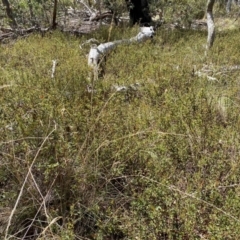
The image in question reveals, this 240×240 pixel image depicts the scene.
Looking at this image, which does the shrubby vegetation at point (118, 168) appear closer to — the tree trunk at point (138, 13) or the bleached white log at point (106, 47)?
the bleached white log at point (106, 47)

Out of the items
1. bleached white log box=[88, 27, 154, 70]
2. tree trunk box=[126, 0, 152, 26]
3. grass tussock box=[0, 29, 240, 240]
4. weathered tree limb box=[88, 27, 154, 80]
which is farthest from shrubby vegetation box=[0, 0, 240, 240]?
tree trunk box=[126, 0, 152, 26]

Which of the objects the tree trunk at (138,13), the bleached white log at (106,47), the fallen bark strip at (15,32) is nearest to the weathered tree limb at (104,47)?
the bleached white log at (106,47)

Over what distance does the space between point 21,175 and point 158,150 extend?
1080 millimetres

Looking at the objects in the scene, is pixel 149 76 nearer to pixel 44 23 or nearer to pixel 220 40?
pixel 220 40

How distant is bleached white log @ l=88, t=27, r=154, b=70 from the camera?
568 centimetres

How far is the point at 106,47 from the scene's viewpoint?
6492 millimetres

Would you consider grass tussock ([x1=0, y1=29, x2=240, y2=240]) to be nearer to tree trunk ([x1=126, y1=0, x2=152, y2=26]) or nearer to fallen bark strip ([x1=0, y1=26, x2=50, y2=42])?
fallen bark strip ([x1=0, y1=26, x2=50, y2=42])

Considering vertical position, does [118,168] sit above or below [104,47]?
above

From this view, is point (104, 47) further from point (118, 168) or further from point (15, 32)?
point (118, 168)

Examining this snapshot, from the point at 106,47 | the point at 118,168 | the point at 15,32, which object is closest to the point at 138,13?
the point at 15,32

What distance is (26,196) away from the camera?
2223 mm

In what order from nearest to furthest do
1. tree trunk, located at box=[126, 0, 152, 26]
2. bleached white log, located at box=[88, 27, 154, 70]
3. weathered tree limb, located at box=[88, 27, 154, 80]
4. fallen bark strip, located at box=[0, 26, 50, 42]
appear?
weathered tree limb, located at box=[88, 27, 154, 80], bleached white log, located at box=[88, 27, 154, 70], fallen bark strip, located at box=[0, 26, 50, 42], tree trunk, located at box=[126, 0, 152, 26]

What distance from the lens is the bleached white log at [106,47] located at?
568 cm

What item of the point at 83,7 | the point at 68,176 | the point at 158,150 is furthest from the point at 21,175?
the point at 83,7
